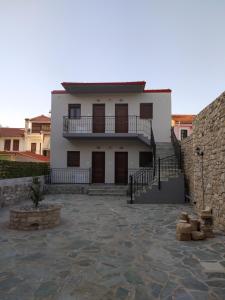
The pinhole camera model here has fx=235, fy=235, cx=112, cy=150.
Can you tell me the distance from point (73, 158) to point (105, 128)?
2.99 metres

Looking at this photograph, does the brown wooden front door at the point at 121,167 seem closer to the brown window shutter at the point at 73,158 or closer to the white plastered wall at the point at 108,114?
the white plastered wall at the point at 108,114

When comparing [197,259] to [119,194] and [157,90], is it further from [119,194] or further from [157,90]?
[157,90]

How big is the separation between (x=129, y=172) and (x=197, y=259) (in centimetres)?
1122

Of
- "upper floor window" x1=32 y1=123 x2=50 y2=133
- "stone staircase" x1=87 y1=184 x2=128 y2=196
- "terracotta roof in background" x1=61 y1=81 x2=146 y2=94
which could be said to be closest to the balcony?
"terracotta roof in background" x1=61 y1=81 x2=146 y2=94

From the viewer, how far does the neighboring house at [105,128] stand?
51.0 ft

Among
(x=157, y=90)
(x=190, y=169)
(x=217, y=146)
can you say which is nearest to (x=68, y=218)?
(x=217, y=146)

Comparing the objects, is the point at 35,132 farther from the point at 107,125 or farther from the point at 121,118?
the point at 121,118

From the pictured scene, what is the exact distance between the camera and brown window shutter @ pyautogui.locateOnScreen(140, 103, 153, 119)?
15.8 meters

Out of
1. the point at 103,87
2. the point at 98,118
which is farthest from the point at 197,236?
the point at 98,118

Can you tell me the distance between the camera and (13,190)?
34.1ft

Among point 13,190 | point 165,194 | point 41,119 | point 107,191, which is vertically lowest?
point 107,191

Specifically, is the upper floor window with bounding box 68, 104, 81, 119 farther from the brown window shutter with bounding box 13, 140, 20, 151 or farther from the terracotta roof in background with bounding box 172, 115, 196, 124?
the brown window shutter with bounding box 13, 140, 20, 151

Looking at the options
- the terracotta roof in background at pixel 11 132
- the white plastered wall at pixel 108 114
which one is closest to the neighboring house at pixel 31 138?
the terracotta roof in background at pixel 11 132

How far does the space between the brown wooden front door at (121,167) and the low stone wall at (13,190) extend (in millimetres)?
5830
